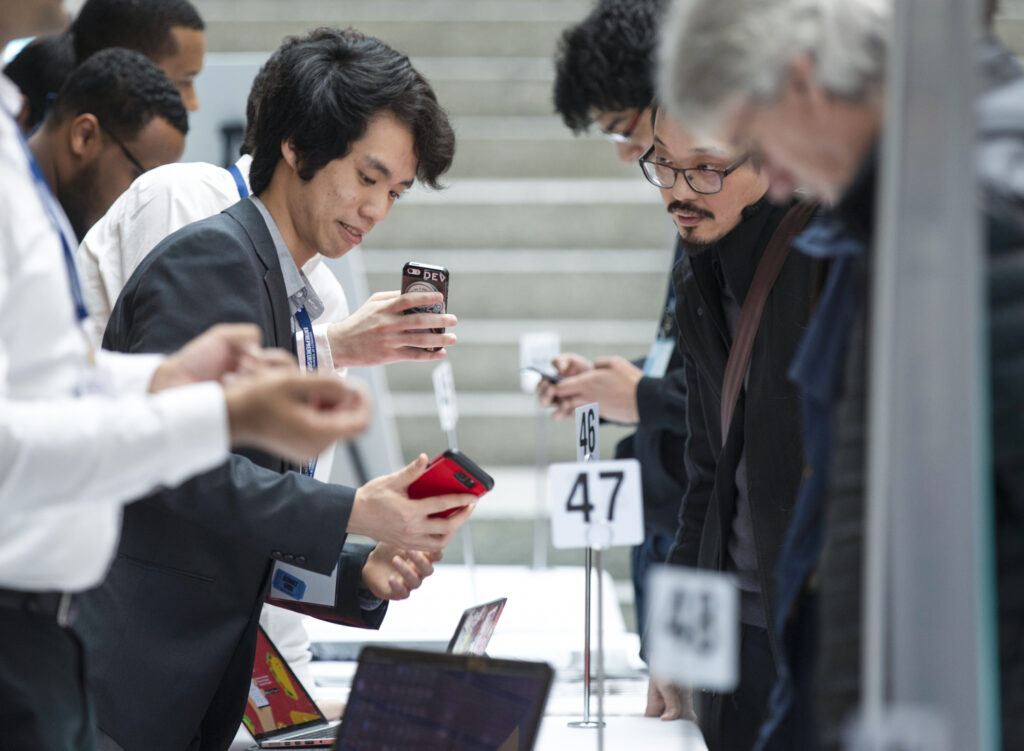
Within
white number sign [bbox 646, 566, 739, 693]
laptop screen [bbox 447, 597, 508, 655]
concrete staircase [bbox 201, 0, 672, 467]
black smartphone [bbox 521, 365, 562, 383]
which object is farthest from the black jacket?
concrete staircase [bbox 201, 0, 672, 467]

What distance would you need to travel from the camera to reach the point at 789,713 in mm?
1130

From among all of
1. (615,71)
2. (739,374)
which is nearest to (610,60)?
(615,71)

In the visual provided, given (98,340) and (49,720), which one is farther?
(98,340)

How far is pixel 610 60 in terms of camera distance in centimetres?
292

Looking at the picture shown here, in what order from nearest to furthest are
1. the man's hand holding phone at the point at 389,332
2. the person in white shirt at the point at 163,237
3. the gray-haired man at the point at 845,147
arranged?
1. the gray-haired man at the point at 845,147
2. the man's hand holding phone at the point at 389,332
3. the person in white shirt at the point at 163,237

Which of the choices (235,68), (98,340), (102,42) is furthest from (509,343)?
(98,340)

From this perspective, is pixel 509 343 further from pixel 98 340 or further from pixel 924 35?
pixel 924 35

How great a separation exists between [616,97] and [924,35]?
2.09 metres

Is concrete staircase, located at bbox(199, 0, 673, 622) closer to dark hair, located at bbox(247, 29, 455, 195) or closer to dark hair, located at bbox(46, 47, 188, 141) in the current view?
dark hair, located at bbox(46, 47, 188, 141)

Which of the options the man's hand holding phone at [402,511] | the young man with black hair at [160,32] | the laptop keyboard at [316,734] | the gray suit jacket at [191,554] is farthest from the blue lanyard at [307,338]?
the young man with black hair at [160,32]

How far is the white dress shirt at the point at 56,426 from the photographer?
918 mm

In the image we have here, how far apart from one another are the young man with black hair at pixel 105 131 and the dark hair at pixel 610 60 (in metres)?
0.98

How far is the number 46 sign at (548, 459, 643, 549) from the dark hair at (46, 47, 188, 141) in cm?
172

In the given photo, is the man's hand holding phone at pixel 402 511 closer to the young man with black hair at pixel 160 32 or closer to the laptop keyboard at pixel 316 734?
the laptop keyboard at pixel 316 734
